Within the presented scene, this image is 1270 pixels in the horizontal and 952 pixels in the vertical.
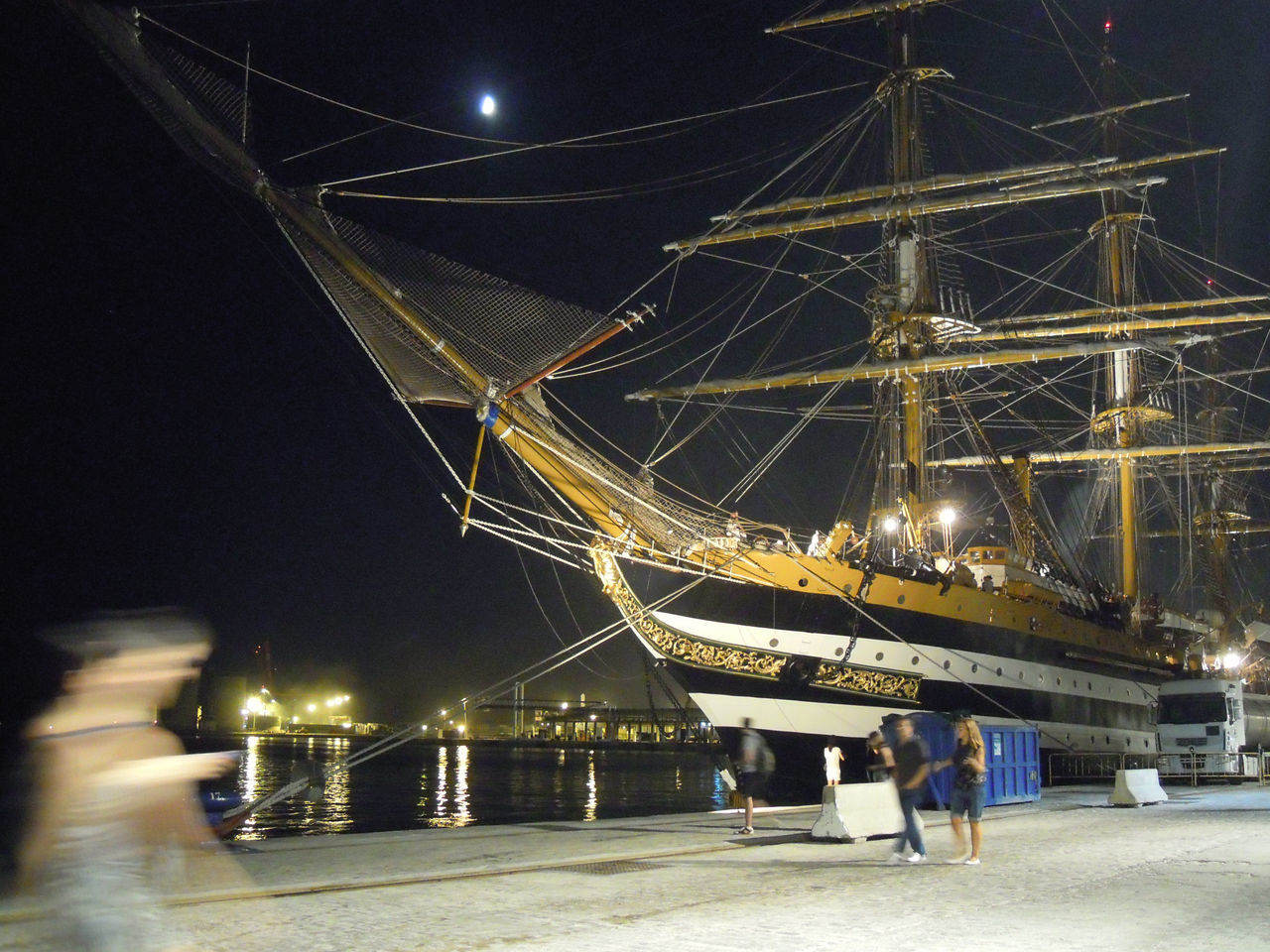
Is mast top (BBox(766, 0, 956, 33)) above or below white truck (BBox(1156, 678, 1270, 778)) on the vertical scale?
above

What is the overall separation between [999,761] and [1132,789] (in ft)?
6.06

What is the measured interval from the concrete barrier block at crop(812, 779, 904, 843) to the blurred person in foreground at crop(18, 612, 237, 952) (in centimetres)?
898

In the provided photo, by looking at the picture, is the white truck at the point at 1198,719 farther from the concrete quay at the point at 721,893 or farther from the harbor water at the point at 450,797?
the concrete quay at the point at 721,893

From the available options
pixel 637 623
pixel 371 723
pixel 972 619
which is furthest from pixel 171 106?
pixel 371 723

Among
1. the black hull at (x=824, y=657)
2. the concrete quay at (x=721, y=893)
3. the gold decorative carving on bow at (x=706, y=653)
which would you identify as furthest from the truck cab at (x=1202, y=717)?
the concrete quay at (x=721, y=893)

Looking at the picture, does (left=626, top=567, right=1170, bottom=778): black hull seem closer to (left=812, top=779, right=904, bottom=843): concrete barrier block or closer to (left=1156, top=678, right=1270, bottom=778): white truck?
(left=1156, top=678, right=1270, bottom=778): white truck

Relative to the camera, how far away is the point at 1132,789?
17125 mm

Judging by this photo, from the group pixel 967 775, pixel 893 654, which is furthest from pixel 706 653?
pixel 967 775

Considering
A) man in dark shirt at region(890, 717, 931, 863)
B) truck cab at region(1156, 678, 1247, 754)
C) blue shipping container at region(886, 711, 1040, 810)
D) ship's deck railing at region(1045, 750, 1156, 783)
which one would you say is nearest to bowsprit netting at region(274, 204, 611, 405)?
blue shipping container at region(886, 711, 1040, 810)

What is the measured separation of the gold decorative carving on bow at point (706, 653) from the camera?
22.0 m

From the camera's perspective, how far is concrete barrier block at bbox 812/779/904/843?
12039mm

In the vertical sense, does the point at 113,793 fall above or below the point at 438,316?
below

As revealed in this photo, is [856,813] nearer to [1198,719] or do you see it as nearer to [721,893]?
[721,893]

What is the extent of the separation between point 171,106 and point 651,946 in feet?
34.8
